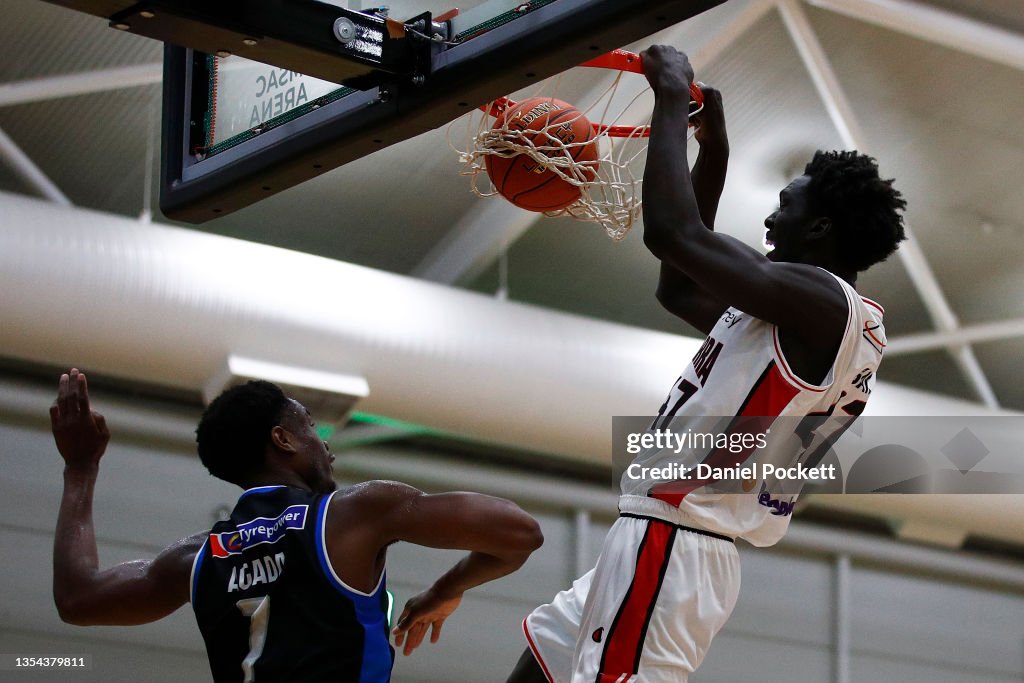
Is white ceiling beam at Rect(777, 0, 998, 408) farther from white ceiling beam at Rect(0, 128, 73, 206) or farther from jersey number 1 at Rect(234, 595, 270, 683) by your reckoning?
jersey number 1 at Rect(234, 595, 270, 683)

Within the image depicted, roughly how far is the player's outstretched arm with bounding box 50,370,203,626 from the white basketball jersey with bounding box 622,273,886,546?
132 centimetres

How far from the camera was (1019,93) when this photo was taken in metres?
9.50

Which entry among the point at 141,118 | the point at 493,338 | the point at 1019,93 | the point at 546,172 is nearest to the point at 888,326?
the point at 1019,93

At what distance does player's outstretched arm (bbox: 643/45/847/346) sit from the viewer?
Answer: 11.8 feet

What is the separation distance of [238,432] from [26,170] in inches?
227

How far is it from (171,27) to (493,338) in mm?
5650

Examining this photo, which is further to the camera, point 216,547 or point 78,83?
point 78,83

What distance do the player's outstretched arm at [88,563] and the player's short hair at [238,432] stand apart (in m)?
0.22

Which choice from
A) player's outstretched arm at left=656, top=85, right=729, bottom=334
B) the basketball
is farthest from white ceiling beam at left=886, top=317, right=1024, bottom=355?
player's outstretched arm at left=656, top=85, right=729, bottom=334

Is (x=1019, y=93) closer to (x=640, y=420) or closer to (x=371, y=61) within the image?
(x=640, y=420)

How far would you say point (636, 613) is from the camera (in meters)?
3.69

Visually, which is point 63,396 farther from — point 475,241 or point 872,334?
point 475,241

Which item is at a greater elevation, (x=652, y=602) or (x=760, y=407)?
(x=760, y=407)

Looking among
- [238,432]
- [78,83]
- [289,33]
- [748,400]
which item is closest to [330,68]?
[289,33]
